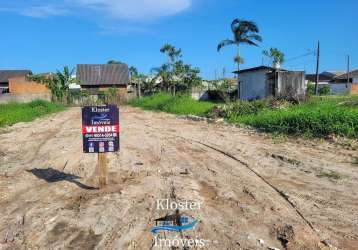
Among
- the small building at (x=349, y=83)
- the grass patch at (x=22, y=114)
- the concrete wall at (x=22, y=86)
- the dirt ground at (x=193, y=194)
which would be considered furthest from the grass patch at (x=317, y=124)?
the concrete wall at (x=22, y=86)

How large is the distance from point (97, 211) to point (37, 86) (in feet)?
145

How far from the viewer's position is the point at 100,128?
5.89m

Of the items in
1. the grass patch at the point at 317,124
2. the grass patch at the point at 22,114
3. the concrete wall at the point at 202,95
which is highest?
the concrete wall at the point at 202,95

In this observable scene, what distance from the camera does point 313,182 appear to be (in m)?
6.51

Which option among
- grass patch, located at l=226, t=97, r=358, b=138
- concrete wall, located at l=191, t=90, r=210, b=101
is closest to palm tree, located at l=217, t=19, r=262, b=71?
concrete wall, located at l=191, t=90, r=210, b=101

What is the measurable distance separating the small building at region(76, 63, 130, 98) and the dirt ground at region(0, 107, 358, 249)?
128 feet

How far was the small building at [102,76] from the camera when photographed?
4875cm

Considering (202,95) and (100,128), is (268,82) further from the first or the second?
(100,128)

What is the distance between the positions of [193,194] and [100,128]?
1.71m

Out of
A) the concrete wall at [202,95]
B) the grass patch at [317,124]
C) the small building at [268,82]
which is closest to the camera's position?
the grass patch at [317,124]

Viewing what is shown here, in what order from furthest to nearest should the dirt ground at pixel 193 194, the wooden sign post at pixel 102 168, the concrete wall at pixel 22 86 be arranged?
1. the concrete wall at pixel 22 86
2. the wooden sign post at pixel 102 168
3. the dirt ground at pixel 193 194

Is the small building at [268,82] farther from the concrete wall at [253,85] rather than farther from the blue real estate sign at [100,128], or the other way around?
the blue real estate sign at [100,128]

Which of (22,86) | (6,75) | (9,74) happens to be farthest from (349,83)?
(6,75)

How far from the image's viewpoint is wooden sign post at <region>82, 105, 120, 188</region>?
5859 millimetres
